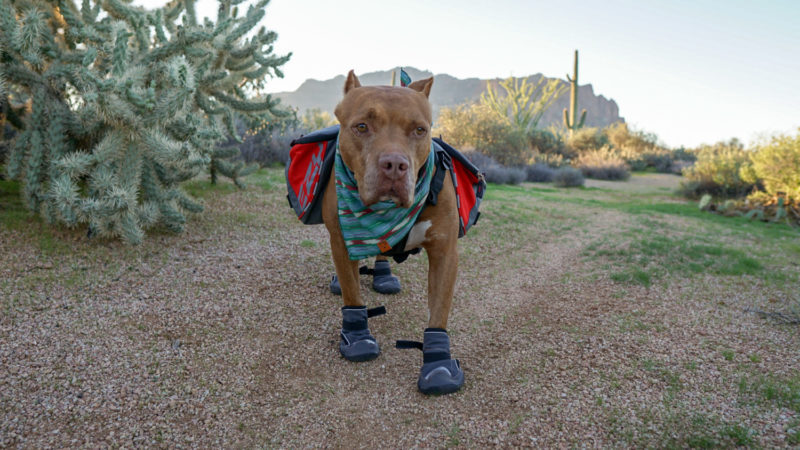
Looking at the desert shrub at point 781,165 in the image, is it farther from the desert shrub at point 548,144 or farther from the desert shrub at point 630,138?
the desert shrub at point 630,138

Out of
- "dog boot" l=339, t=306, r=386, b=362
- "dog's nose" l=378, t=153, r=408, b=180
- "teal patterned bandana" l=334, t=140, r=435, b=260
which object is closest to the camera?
"dog's nose" l=378, t=153, r=408, b=180

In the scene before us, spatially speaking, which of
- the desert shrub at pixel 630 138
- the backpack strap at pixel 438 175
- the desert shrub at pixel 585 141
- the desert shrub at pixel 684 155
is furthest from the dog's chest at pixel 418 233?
the desert shrub at pixel 630 138

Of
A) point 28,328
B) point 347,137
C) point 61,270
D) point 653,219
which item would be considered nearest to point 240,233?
point 61,270

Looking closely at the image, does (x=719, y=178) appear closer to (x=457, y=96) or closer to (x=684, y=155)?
(x=684, y=155)

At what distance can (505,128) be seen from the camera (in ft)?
64.6

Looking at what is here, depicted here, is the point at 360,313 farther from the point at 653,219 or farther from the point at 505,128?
the point at 505,128

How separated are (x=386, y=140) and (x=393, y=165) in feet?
0.53

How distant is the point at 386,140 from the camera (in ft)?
8.03

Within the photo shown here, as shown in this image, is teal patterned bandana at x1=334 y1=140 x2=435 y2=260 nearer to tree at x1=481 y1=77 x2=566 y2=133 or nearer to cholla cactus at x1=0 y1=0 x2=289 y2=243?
cholla cactus at x1=0 y1=0 x2=289 y2=243

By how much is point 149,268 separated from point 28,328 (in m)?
1.11

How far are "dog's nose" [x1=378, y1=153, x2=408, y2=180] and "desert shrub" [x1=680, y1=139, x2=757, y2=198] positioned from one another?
37.6 ft

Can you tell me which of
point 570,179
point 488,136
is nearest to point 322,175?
point 570,179

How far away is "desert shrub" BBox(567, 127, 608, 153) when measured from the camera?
25.6 metres

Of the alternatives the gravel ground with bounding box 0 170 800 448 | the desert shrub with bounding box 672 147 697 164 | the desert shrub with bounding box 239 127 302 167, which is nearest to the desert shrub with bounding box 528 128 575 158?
A: the desert shrub with bounding box 672 147 697 164
